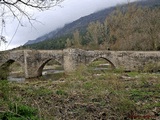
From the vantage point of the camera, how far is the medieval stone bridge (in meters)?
37.8

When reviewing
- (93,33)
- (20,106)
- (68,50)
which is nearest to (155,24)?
(68,50)

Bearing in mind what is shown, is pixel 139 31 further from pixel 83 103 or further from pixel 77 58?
pixel 83 103

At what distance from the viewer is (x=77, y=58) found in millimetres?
40000

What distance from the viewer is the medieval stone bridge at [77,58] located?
37844 millimetres

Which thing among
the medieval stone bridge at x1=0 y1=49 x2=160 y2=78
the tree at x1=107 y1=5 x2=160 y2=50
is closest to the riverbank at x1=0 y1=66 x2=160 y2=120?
the medieval stone bridge at x1=0 y1=49 x2=160 y2=78

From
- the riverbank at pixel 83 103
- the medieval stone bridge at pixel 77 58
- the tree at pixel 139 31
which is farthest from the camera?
the tree at pixel 139 31

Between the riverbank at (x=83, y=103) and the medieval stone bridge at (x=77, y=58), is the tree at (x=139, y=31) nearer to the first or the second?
the medieval stone bridge at (x=77, y=58)

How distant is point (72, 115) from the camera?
787cm

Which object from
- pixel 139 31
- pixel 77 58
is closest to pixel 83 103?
pixel 77 58

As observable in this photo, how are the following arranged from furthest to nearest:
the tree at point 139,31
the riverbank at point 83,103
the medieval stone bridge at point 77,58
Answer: the tree at point 139,31 < the medieval stone bridge at point 77,58 < the riverbank at point 83,103

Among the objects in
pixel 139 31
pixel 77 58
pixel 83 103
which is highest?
pixel 139 31

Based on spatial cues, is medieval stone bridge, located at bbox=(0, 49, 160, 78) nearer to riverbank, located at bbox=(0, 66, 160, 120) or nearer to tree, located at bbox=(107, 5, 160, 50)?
tree, located at bbox=(107, 5, 160, 50)

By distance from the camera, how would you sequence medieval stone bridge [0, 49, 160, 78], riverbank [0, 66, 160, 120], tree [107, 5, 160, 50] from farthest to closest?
tree [107, 5, 160, 50]
medieval stone bridge [0, 49, 160, 78]
riverbank [0, 66, 160, 120]

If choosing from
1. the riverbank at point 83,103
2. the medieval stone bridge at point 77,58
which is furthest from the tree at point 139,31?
the riverbank at point 83,103
